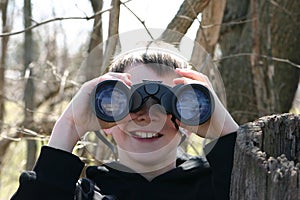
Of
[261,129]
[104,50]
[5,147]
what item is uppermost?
[104,50]

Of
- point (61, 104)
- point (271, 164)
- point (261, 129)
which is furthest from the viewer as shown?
Answer: point (61, 104)

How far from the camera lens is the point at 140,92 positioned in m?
1.97

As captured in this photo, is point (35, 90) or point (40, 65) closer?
point (40, 65)

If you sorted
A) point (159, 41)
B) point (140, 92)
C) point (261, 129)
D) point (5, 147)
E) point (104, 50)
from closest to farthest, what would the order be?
1. point (261, 129)
2. point (140, 92)
3. point (159, 41)
4. point (104, 50)
5. point (5, 147)

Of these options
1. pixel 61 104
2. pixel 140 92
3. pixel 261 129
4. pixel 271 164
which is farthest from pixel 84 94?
pixel 61 104

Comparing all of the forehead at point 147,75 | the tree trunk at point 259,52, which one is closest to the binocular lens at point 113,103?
the forehead at point 147,75

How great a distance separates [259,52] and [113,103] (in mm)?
2407

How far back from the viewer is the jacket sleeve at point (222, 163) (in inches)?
79.7

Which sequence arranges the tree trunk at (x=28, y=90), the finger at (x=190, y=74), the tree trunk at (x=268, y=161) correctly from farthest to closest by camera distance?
the tree trunk at (x=28, y=90)
the finger at (x=190, y=74)
the tree trunk at (x=268, y=161)

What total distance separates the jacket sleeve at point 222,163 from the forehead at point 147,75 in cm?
22

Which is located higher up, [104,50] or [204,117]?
[104,50]

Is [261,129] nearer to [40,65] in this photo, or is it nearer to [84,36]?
[40,65]

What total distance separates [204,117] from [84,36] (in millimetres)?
3599

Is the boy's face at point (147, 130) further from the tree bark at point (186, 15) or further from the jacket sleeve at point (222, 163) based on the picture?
the tree bark at point (186, 15)
